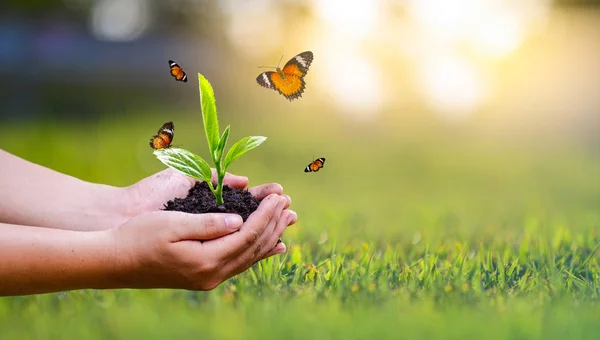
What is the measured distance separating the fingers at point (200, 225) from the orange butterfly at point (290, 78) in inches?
19.7

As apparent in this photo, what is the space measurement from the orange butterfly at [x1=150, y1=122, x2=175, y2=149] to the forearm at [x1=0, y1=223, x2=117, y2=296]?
1.25 ft

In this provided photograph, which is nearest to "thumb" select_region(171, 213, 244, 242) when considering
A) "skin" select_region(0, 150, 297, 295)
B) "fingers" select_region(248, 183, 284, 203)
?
"skin" select_region(0, 150, 297, 295)

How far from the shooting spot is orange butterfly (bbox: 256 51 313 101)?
6.45ft

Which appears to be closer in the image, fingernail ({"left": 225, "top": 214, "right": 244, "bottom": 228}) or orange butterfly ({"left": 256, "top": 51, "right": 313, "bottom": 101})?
fingernail ({"left": 225, "top": 214, "right": 244, "bottom": 228})

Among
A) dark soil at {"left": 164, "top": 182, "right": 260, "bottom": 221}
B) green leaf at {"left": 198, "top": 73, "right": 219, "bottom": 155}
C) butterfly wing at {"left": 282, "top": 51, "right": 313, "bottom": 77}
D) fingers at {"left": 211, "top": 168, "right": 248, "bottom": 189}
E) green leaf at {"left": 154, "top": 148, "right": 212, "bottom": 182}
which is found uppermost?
butterfly wing at {"left": 282, "top": 51, "right": 313, "bottom": 77}

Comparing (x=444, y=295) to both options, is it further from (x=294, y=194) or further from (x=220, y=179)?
(x=294, y=194)

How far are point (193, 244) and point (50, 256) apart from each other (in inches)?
12.7

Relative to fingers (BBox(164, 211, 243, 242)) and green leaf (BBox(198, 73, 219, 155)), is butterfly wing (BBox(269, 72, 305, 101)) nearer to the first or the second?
green leaf (BBox(198, 73, 219, 155))

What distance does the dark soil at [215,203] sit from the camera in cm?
181

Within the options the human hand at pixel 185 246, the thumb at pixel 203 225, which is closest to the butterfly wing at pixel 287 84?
the human hand at pixel 185 246

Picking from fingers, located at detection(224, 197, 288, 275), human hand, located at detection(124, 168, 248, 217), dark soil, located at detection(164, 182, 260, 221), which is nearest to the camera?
fingers, located at detection(224, 197, 288, 275)

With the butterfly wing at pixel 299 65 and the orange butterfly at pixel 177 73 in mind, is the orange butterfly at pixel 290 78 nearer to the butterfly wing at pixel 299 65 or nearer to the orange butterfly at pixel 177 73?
the butterfly wing at pixel 299 65

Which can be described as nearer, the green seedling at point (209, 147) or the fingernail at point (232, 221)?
the fingernail at point (232, 221)

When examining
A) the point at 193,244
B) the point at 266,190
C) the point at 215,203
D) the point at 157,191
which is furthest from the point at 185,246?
the point at 157,191
